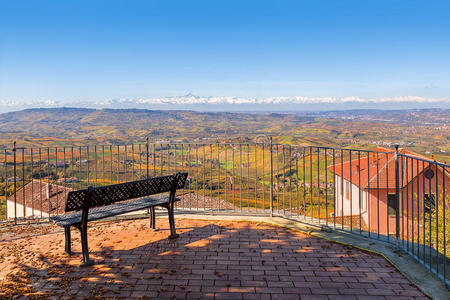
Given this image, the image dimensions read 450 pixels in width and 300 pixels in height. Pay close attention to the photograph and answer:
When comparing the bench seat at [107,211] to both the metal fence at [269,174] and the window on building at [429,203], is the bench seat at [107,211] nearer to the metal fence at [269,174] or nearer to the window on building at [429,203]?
the metal fence at [269,174]

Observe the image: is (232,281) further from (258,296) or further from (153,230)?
(153,230)

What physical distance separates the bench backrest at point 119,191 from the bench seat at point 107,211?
276 mm

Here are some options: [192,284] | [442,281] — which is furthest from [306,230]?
[192,284]

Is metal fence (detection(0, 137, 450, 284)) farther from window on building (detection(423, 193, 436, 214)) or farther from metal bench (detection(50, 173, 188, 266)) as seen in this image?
metal bench (detection(50, 173, 188, 266))

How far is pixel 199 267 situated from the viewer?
4.12 metres

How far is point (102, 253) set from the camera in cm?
464

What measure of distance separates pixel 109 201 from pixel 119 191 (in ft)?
0.64

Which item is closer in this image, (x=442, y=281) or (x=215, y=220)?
(x=442, y=281)

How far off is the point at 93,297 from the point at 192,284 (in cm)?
106

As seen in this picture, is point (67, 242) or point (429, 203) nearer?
point (67, 242)

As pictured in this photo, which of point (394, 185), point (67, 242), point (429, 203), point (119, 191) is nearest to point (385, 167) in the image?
point (429, 203)

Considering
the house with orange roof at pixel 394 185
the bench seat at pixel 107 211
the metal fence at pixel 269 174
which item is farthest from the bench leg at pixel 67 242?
the house with orange roof at pixel 394 185

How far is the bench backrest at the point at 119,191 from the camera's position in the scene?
4.18 meters

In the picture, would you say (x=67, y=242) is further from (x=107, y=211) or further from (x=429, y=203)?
(x=429, y=203)
